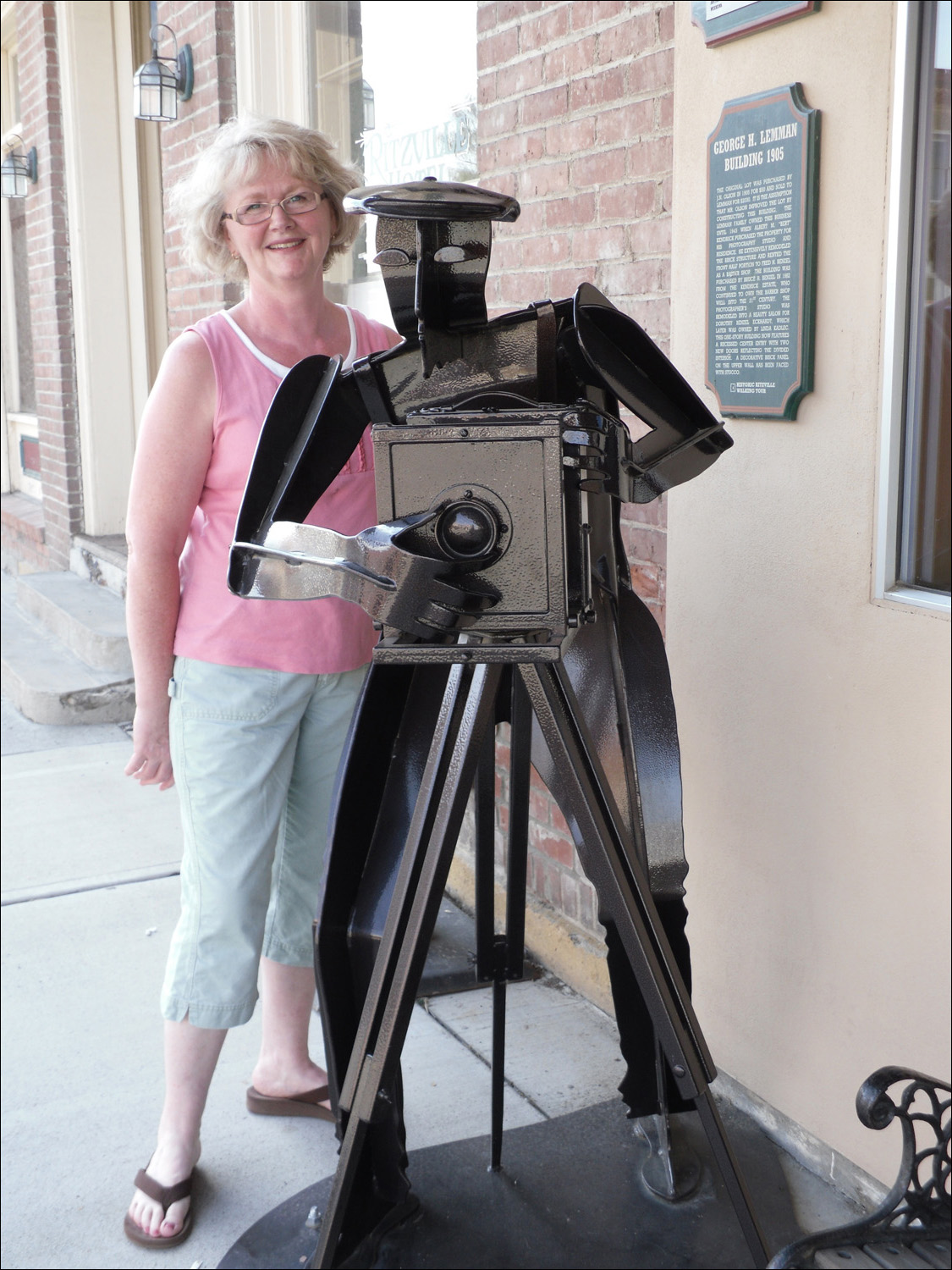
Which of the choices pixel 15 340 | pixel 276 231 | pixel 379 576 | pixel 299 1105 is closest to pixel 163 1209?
pixel 299 1105

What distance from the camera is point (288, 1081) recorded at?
2.59 metres

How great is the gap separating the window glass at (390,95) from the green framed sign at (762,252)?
1.14 m

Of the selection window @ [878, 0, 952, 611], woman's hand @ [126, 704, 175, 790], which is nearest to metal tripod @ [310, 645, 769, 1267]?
window @ [878, 0, 952, 611]

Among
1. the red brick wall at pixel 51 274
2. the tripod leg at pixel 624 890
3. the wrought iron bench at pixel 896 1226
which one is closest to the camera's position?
the wrought iron bench at pixel 896 1226

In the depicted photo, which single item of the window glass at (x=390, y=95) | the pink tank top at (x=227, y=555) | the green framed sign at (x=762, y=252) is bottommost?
the pink tank top at (x=227, y=555)

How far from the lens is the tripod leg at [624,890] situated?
168cm

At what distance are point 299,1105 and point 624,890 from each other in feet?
4.07

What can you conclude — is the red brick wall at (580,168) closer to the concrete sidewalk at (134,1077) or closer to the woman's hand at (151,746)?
the concrete sidewalk at (134,1077)

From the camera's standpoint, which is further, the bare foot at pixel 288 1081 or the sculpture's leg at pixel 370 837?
the bare foot at pixel 288 1081

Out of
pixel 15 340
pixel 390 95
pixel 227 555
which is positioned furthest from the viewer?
pixel 15 340

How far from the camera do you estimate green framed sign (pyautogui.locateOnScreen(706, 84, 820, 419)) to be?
6.54 feet

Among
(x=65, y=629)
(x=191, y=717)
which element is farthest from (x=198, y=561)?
(x=65, y=629)

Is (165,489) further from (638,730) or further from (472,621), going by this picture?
(638,730)

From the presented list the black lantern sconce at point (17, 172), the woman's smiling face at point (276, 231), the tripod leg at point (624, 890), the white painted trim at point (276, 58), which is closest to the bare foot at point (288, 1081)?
the tripod leg at point (624, 890)
